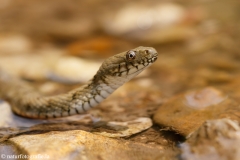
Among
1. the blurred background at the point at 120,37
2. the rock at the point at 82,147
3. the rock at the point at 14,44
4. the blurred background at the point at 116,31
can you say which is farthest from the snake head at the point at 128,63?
the rock at the point at 14,44

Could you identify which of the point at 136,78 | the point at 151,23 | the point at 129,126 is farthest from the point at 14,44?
the point at 129,126

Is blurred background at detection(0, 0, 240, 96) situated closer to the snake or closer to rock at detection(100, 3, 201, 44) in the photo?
rock at detection(100, 3, 201, 44)

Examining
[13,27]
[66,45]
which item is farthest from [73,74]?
[13,27]

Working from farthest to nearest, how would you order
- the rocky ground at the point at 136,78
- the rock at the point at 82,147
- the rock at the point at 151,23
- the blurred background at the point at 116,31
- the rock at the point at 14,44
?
the rock at the point at 151,23 < the rock at the point at 14,44 < the blurred background at the point at 116,31 < the rocky ground at the point at 136,78 < the rock at the point at 82,147

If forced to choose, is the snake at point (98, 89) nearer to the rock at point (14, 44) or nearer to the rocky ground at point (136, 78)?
the rocky ground at point (136, 78)

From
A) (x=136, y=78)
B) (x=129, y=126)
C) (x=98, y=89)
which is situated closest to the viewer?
(x=129, y=126)

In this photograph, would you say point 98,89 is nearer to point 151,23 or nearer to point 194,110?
point 194,110

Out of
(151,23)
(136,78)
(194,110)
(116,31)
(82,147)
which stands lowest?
(82,147)
